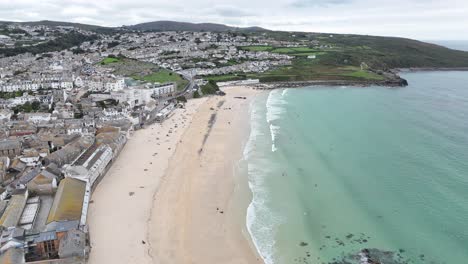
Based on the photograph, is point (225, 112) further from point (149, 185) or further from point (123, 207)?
point (123, 207)

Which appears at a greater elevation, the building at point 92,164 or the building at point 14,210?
the building at point 92,164

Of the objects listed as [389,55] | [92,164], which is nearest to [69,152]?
[92,164]

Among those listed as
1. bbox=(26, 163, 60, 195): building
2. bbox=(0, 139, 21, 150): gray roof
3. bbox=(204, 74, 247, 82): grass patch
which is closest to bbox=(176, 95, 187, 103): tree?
bbox=(204, 74, 247, 82): grass patch

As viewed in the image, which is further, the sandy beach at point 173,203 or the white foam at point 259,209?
the white foam at point 259,209

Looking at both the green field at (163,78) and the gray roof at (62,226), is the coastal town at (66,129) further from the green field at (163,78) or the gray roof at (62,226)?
the green field at (163,78)

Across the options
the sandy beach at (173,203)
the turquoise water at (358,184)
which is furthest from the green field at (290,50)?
the sandy beach at (173,203)

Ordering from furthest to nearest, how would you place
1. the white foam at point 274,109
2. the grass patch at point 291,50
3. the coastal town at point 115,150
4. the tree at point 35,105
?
1. the grass patch at point 291,50
2. the tree at point 35,105
3. the white foam at point 274,109
4. the coastal town at point 115,150

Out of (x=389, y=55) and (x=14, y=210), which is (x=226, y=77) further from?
(x=389, y=55)
